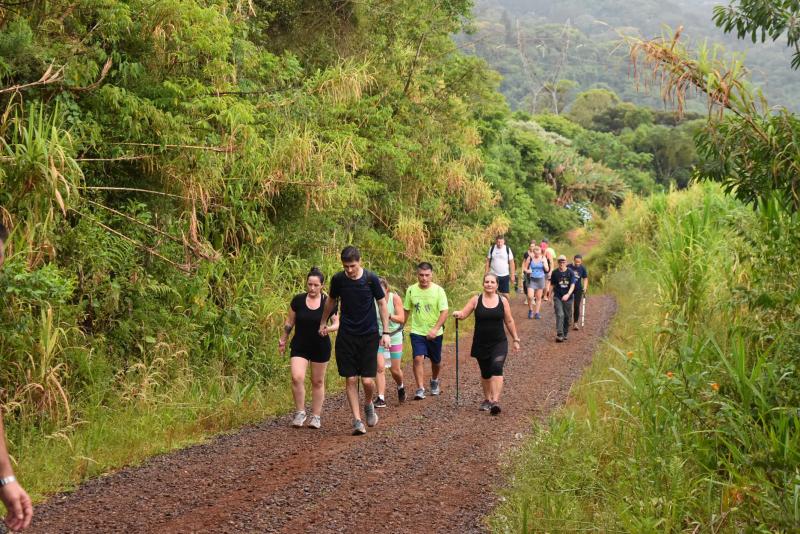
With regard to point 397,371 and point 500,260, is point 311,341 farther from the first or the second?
point 500,260

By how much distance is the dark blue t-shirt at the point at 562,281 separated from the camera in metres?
16.1

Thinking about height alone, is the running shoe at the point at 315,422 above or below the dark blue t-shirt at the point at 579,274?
below

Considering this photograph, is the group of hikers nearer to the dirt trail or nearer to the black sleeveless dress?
the black sleeveless dress

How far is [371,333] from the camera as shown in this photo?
353 inches

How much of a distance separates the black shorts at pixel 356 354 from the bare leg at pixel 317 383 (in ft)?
0.81

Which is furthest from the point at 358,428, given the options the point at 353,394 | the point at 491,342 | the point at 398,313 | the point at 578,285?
the point at 578,285

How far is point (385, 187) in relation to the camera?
18000mm

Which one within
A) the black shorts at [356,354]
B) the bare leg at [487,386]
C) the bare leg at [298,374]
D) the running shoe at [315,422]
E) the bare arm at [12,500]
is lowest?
the running shoe at [315,422]

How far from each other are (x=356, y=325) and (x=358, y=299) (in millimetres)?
285

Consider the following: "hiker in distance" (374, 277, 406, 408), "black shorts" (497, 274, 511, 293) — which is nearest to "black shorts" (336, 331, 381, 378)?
"hiker in distance" (374, 277, 406, 408)

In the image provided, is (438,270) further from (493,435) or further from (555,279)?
(493,435)

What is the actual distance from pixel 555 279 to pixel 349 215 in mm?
4207

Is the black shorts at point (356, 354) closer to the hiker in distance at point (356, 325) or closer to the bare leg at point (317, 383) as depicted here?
the hiker in distance at point (356, 325)

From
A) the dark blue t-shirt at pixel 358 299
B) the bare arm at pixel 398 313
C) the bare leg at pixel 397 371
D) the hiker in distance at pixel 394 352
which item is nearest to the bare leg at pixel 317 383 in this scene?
the dark blue t-shirt at pixel 358 299
